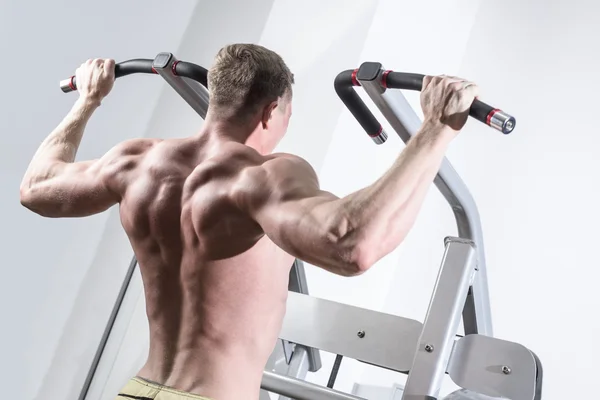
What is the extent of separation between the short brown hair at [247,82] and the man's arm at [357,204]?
290 millimetres

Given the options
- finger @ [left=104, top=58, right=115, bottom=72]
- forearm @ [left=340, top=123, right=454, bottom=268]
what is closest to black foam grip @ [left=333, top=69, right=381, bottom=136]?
forearm @ [left=340, top=123, right=454, bottom=268]

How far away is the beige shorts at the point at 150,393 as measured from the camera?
1.49 metres

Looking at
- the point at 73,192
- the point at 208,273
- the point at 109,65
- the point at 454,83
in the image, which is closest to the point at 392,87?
the point at 454,83

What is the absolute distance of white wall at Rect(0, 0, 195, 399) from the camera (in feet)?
9.30

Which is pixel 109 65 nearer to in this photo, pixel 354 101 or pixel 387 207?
pixel 354 101

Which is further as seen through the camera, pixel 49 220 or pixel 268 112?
pixel 49 220

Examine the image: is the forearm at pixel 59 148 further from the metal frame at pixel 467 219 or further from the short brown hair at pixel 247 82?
the metal frame at pixel 467 219

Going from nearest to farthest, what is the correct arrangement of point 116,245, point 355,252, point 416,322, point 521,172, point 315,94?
point 355,252, point 416,322, point 116,245, point 521,172, point 315,94

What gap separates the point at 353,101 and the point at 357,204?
623 millimetres

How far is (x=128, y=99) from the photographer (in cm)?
331

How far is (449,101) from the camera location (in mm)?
1436

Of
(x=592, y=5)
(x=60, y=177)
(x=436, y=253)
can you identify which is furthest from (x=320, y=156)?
(x=60, y=177)

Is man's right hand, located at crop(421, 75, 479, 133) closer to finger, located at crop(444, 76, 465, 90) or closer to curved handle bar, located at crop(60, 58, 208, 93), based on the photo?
finger, located at crop(444, 76, 465, 90)

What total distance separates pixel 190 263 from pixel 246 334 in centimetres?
20
